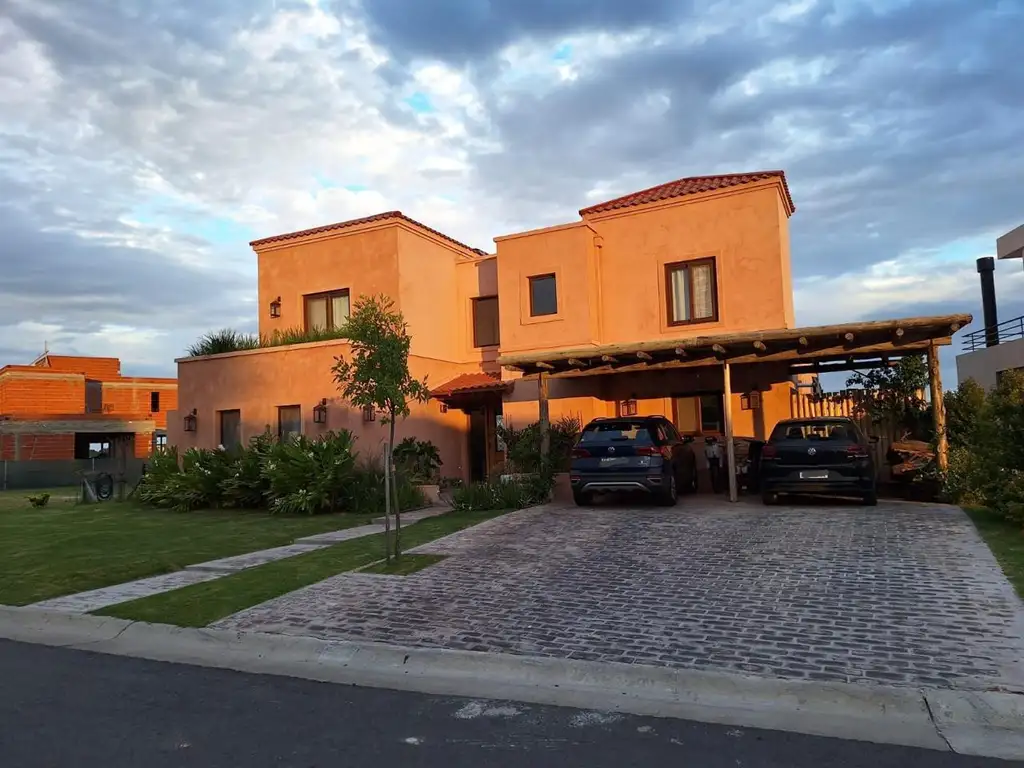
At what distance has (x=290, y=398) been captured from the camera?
1856 cm

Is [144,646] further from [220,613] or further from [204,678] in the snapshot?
[204,678]

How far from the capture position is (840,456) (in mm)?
12289

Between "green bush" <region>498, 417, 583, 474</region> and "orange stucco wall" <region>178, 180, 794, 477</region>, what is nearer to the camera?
"green bush" <region>498, 417, 583, 474</region>

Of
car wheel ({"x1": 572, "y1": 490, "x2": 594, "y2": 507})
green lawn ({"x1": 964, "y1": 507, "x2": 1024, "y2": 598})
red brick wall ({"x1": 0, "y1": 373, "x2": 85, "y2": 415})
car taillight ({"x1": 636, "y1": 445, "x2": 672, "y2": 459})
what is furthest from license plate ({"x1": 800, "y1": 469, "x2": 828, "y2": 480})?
red brick wall ({"x1": 0, "y1": 373, "x2": 85, "y2": 415})

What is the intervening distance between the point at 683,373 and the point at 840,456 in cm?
538

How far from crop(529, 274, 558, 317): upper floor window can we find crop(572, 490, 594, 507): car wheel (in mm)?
5564

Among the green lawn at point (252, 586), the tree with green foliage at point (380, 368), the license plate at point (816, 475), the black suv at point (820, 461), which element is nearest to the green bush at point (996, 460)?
the black suv at point (820, 461)

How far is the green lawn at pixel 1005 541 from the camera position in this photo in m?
7.60

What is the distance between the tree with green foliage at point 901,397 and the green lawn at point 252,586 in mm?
10303

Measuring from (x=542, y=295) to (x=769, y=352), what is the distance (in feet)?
19.7

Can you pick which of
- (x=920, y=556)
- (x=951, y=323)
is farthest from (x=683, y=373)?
(x=920, y=556)

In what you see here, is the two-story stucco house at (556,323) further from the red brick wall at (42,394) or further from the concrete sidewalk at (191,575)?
the red brick wall at (42,394)

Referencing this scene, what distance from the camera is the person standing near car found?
51.0 ft

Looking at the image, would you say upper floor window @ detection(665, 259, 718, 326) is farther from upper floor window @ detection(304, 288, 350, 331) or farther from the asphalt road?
the asphalt road
